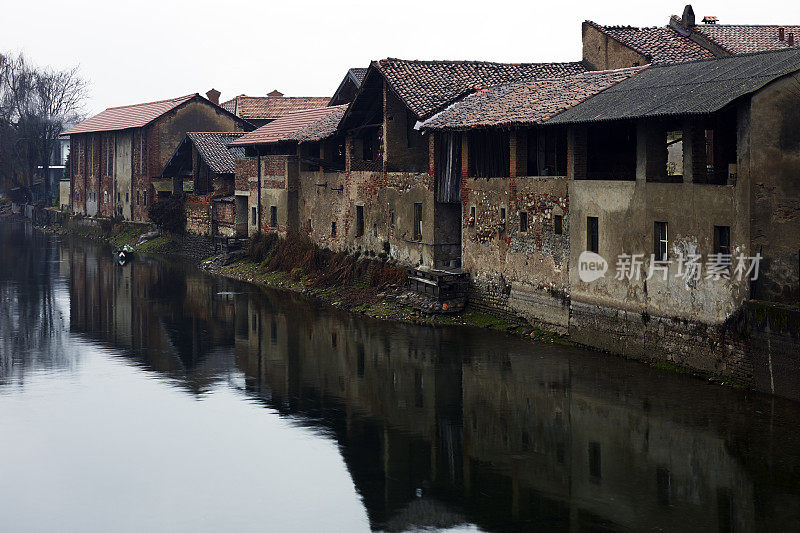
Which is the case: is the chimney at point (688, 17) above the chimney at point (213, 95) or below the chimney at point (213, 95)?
below

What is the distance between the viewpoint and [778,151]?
674 inches

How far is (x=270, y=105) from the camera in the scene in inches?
2131

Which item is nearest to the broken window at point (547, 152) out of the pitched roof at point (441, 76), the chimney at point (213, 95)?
the pitched roof at point (441, 76)

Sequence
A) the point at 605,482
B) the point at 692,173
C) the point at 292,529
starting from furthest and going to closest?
the point at 692,173
the point at 605,482
the point at 292,529

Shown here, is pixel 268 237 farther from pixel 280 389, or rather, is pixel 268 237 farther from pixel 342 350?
pixel 280 389

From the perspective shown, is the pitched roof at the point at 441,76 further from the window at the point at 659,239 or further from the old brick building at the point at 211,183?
the old brick building at the point at 211,183

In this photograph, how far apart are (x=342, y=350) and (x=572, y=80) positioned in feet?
29.5

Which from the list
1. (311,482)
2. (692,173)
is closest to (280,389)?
(311,482)

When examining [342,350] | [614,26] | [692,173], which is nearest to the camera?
[692,173]

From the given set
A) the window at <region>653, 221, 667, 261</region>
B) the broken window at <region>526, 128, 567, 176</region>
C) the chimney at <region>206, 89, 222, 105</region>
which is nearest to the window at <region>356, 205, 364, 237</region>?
the broken window at <region>526, 128, 567, 176</region>

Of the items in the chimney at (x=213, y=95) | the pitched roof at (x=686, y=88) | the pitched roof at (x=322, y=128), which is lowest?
the pitched roof at (x=686, y=88)

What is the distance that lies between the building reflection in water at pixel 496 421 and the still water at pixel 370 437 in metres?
0.05

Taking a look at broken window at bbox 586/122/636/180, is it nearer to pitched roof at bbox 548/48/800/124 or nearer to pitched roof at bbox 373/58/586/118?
pitched roof at bbox 548/48/800/124

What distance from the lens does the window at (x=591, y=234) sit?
2142cm
